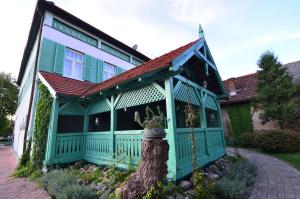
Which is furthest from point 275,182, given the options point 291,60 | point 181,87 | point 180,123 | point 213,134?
point 291,60

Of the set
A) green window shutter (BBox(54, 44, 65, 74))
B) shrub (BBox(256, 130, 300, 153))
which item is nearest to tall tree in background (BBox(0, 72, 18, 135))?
green window shutter (BBox(54, 44, 65, 74))

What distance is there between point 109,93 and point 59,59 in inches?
199

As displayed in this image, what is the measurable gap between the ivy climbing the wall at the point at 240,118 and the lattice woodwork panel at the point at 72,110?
13.7 meters

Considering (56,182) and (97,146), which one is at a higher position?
(97,146)

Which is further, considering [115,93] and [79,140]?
[79,140]

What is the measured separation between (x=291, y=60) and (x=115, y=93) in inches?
772

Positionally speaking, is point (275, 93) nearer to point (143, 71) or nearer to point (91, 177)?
point (143, 71)

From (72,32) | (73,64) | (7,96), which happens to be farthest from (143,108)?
(7,96)

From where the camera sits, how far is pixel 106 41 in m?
12.6

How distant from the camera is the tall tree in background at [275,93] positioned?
484 inches

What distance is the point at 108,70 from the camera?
1272cm

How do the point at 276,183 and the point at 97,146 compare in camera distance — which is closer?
the point at 276,183

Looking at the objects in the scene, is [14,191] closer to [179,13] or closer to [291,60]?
[179,13]

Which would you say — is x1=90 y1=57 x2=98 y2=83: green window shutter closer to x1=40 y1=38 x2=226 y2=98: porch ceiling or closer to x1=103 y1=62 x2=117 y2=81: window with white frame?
x1=103 y1=62 x2=117 y2=81: window with white frame
